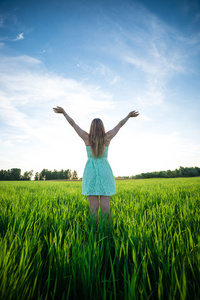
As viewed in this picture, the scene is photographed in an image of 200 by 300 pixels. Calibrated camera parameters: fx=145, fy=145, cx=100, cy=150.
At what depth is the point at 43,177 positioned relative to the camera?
75562 millimetres

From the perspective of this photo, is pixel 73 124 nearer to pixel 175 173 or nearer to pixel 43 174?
pixel 175 173

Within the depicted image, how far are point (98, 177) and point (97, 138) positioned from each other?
670mm

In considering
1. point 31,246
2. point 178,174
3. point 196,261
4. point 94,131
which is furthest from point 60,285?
point 178,174

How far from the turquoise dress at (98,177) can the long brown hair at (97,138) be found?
0.32ft

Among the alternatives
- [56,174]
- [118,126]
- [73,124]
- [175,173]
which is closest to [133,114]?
[118,126]

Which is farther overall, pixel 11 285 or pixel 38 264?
pixel 38 264

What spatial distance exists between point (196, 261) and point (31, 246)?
1379mm

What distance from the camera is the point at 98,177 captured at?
2445 millimetres

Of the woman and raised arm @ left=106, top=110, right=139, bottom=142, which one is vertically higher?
raised arm @ left=106, top=110, right=139, bottom=142

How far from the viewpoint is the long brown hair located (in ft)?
8.29

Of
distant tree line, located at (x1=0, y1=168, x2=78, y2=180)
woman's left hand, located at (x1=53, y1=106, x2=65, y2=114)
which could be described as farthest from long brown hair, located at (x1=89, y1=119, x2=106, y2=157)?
distant tree line, located at (x1=0, y1=168, x2=78, y2=180)

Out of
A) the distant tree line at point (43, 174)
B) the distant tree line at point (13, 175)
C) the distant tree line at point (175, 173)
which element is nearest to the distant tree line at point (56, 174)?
the distant tree line at point (43, 174)

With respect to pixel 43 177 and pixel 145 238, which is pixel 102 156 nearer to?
pixel 145 238

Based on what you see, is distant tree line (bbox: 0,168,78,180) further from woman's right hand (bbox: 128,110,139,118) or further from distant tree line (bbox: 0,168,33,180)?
woman's right hand (bbox: 128,110,139,118)
